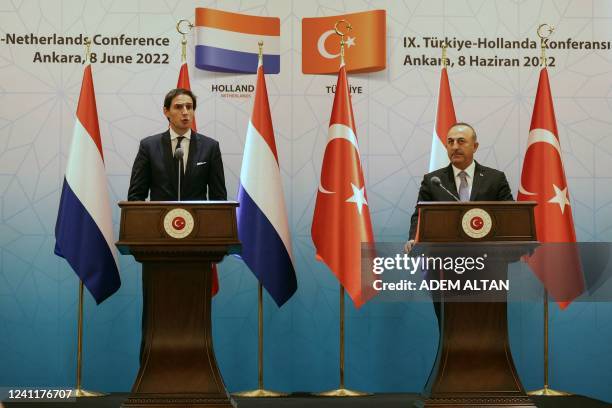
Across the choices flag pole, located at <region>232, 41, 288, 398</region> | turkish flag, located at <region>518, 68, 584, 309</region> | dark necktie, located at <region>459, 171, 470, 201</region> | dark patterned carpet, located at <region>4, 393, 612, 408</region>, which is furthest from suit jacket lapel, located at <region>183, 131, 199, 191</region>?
turkish flag, located at <region>518, 68, 584, 309</region>

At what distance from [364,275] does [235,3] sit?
227 centimetres

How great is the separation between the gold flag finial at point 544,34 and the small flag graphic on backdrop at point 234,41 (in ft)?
6.29

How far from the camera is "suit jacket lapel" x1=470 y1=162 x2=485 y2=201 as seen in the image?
5211 millimetres

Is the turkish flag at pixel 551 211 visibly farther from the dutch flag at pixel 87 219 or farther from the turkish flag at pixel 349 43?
the dutch flag at pixel 87 219

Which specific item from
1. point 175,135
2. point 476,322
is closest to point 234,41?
point 175,135

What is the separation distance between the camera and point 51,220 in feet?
21.5

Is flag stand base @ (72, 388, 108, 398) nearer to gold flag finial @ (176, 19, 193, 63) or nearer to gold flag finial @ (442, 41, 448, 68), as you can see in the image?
gold flag finial @ (176, 19, 193, 63)

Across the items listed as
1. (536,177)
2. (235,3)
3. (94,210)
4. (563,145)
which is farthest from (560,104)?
(94,210)

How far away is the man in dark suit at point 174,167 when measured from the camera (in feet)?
17.0

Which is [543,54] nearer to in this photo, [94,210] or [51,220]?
[94,210]

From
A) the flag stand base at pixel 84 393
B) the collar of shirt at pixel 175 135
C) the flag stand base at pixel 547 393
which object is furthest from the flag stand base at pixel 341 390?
the collar of shirt at pixel 175 135

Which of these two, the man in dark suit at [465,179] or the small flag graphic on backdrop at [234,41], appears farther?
the small flag graphic on backdrop at [234,41]

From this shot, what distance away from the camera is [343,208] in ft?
20.0

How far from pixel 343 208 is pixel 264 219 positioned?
544 millimetres
